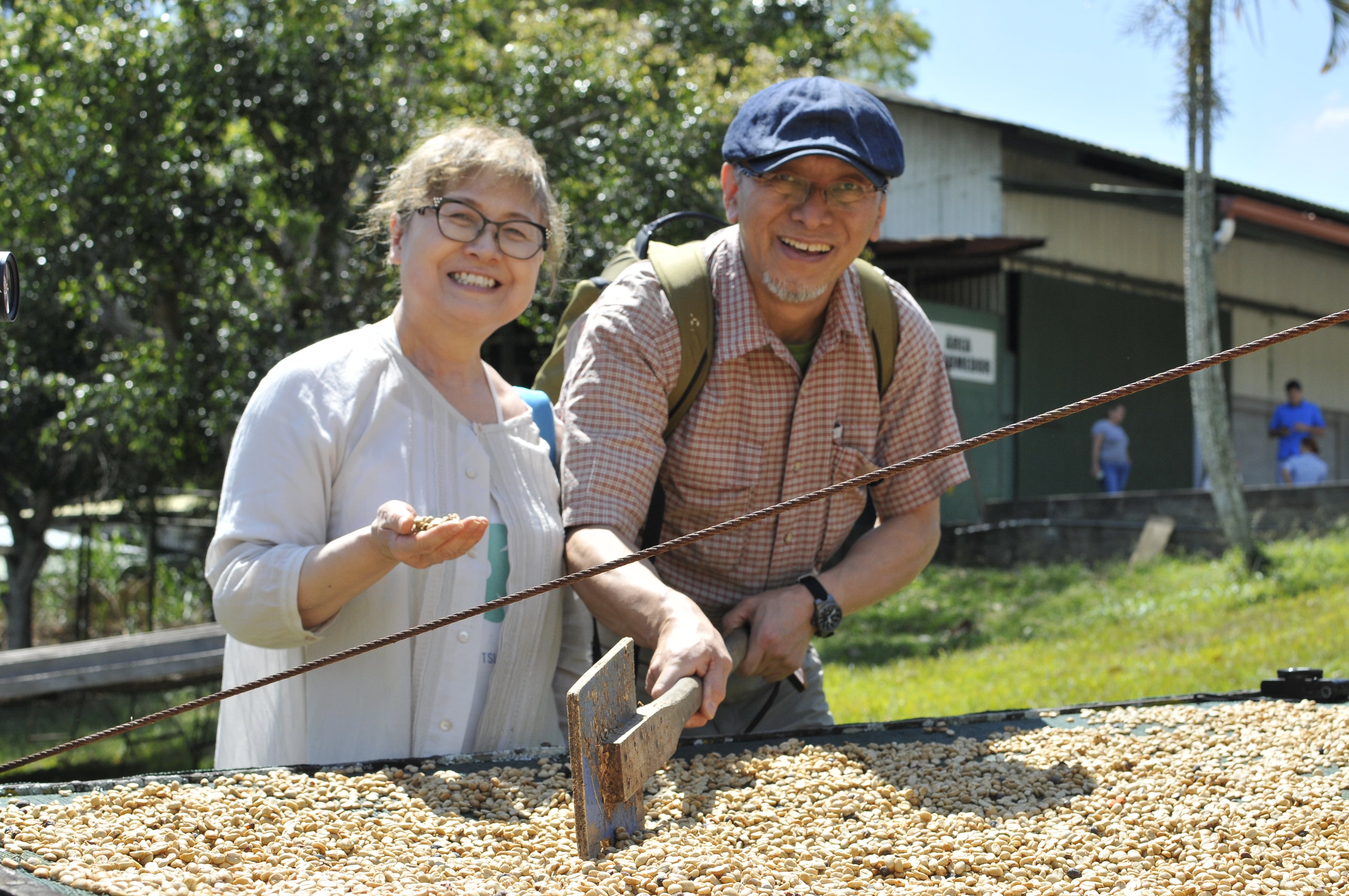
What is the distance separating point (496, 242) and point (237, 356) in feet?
15.9

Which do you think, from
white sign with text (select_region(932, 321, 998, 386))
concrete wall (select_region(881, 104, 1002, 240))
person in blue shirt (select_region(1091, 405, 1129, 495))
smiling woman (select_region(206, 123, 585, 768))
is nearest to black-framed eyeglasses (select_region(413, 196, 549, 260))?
smiling woman (select_region(206, 123, 585, 768))

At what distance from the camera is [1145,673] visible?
19.2 ft

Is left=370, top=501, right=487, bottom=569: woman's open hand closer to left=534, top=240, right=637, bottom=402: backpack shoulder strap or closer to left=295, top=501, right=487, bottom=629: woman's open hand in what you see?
left=295, top=501, right=487, bottom=629: woman's open hand

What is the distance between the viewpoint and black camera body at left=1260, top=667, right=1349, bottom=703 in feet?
8.63

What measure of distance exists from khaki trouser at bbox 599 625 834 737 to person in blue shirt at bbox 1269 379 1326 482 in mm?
11004

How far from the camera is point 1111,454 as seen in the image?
11992 mm

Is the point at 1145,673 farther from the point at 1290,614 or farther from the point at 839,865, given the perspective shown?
the point at 839,865

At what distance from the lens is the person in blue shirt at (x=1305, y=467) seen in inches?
461

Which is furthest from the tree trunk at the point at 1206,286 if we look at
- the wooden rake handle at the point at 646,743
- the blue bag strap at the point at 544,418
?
the wooden rake handle at the point at 646,743

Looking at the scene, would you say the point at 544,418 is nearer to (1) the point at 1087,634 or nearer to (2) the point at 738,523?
(2) the point at 738,523

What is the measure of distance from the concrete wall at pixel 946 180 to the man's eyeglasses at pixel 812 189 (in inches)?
394

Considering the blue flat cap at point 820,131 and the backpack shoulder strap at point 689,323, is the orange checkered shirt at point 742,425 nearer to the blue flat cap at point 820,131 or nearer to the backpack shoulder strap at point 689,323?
the backpack shoulder strap at point 689,323

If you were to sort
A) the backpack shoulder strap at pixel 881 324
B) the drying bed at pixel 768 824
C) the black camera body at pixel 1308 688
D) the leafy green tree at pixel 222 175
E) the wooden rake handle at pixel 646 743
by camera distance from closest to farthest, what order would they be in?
1. the drying bed at pixel 768 824
2. the wooden rake handle at pixel 646 743
3. the backpack shoulder strap at pixel 881 324
4. the black camera body at pixel 1308 688
5. the leafy green tree at pixel 222 175

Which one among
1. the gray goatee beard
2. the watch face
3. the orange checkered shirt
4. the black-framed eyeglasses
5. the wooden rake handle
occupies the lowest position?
the wooden rake handle
